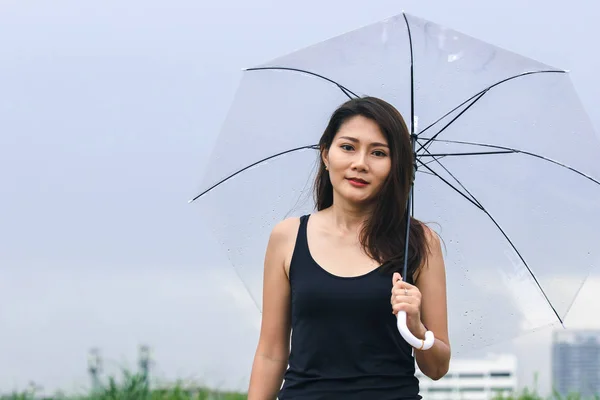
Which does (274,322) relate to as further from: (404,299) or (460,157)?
(460,157)

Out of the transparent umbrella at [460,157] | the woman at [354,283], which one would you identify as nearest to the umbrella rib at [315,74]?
the transparent umbrella at [460,157]

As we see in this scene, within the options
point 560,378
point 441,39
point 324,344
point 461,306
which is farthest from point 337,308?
point 560,378

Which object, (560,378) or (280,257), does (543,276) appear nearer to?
(280,257)

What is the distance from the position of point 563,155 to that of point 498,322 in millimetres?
658

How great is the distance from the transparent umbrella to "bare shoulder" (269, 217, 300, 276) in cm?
45

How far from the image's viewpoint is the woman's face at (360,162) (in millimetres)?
2863

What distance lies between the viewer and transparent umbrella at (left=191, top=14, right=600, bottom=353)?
3383 mm

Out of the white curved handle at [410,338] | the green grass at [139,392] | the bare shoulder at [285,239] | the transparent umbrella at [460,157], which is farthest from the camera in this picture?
the green grass at [139,392]

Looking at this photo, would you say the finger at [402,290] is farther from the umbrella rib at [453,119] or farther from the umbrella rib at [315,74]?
the umbrella rib at [315,74]

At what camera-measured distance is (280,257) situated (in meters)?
2.99

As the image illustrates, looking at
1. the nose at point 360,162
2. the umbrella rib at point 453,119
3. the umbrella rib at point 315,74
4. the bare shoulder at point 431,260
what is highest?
the umbrella rib at point 315,74

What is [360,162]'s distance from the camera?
112 inches

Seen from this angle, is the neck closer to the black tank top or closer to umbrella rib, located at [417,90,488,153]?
the black tank top

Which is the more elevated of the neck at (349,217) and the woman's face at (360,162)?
the woman's face at (360,162)
